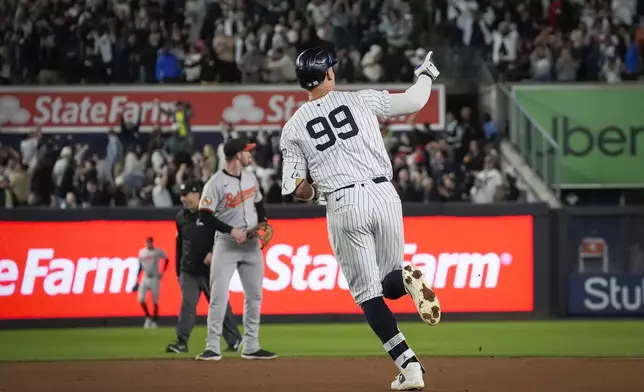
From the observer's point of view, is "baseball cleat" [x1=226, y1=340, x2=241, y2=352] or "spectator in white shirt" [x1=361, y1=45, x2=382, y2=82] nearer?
"baseball cleat" [x1=226, y1=340, x2=241, y2=352]

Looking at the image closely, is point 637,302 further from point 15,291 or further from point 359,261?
point 359,261

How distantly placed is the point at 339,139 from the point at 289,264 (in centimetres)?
1092

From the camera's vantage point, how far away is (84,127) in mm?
26656

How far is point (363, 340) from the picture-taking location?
656 inches

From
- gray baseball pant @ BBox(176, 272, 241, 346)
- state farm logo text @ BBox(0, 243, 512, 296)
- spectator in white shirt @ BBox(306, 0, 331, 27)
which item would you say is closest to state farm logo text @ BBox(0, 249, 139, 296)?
state farm logo text @ BBox(0, 243, 512, 296)

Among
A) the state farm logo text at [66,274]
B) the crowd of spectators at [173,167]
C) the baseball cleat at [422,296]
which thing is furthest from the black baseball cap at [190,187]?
the crowd of spectators at [173,167]

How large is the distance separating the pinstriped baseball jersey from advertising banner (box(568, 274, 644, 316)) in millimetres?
11912

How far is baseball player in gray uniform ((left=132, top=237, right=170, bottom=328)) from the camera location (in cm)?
1931

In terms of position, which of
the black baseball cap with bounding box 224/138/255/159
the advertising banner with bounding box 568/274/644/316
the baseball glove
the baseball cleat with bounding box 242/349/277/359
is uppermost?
the black baseball cap with bounding box 224/138/255/159

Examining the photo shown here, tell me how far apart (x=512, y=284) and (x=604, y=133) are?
7440 mm

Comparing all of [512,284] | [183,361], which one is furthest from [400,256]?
[512,284]

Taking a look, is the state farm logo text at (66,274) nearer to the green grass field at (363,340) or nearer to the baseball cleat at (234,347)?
the green grass field at (363,340)

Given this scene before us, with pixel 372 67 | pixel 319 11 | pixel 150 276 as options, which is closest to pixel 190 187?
pixel 150 276

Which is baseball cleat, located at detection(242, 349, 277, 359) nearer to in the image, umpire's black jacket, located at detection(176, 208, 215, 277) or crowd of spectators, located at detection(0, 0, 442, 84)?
umpire's black jacket, located at detection(176, 208, 215, 277)
